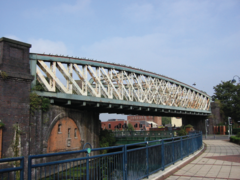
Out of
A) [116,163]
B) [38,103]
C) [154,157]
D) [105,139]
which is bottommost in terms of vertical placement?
[105,139]

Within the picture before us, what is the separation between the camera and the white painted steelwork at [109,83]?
22.6 m

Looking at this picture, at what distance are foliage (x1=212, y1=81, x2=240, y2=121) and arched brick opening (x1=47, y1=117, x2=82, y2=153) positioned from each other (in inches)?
2058

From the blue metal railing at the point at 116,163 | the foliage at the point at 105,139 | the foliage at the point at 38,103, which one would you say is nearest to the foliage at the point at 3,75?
the foliage at the point at 38,103

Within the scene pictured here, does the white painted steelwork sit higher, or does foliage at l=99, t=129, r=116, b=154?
the white painted steelwork

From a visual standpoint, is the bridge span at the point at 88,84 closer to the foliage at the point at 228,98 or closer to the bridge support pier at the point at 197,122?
the bridge support pier at the point at 197,122

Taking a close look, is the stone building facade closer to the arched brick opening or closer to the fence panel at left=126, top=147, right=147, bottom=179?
the arched brick opening

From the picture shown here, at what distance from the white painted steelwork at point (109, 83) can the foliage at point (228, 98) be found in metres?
17.5

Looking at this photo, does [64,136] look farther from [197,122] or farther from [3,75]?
[197,122]

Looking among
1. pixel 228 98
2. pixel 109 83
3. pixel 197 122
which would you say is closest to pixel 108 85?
pixel 109 83

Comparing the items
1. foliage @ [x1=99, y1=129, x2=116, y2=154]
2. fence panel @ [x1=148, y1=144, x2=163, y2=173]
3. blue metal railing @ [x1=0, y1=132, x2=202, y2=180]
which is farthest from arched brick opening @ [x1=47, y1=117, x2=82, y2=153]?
fence panel @ [x1=148, y1=144, x2=163, y2=173]

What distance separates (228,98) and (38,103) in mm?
66673

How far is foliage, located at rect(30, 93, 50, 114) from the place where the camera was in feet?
61.8

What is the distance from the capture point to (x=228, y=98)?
72.8m

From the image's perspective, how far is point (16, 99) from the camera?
58.1 ft
